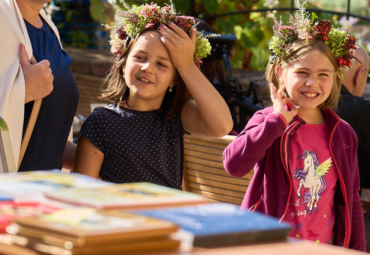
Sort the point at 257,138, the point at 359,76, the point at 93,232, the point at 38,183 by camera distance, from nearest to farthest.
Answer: the point at 93,232, the point at 38,183, the point at 257,138, the point at 359,76

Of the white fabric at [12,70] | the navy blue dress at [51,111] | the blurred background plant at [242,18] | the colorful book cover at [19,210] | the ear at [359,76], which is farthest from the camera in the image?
the blurred background plant at [242,18]

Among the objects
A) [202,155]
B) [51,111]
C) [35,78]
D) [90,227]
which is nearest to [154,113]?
[51,111]

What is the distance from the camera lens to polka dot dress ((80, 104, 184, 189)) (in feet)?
6.64

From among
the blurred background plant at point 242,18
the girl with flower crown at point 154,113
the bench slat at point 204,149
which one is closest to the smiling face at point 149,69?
the girl with flower crown at point 154,113

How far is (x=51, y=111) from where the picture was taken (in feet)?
5.85

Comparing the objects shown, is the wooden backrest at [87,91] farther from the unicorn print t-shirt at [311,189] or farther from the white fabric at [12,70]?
the white fabric at [12,70]

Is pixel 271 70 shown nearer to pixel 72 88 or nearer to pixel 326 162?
pixel 326 162

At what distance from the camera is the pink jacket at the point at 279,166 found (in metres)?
1.97

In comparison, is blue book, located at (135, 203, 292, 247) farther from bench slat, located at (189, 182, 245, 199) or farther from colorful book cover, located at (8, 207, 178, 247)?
bench slat, located at (189, 182, 245, 199)

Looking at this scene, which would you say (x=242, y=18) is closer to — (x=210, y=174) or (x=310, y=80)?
(x=210, y=174)

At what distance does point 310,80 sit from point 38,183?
139 centimetres

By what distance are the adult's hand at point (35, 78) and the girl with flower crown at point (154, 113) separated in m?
0.39

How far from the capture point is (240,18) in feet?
19.5

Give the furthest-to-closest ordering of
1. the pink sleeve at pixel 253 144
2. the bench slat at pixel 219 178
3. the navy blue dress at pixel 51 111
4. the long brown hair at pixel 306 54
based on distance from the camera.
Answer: the bench slat at pixel 219 178
the long brown hair at pixel 306 54
the pink sleeve at pixel 253 144
the navy blue dress at pixel 51 111
